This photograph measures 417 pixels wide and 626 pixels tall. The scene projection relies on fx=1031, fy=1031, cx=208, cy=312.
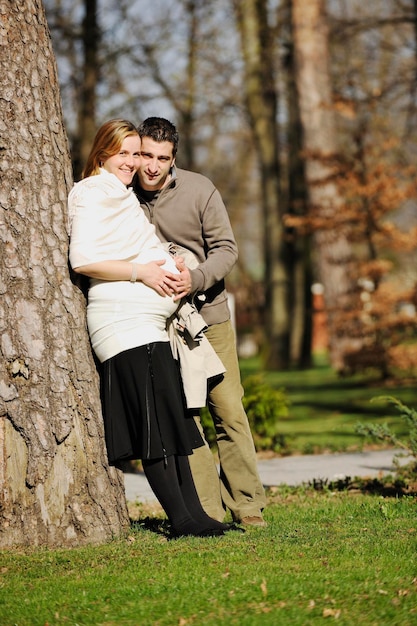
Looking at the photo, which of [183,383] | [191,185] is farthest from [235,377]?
[191,185]

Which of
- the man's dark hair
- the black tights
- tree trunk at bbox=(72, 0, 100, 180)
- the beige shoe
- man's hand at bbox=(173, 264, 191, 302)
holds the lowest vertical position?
the beige shoe

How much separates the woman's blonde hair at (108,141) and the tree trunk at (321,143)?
13509 millimetres

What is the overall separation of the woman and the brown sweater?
31 centimetres

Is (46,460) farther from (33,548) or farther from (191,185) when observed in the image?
(191,185)

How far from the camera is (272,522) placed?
19.8ft

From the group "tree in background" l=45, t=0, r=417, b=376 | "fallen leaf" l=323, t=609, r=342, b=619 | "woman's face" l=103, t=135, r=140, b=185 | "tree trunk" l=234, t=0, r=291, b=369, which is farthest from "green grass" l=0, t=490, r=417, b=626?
"tree trunk" l=234, t=0, r=291, b=369

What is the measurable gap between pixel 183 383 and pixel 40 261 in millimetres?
1003

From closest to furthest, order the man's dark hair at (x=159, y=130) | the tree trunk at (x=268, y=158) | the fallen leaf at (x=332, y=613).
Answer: the fallen leaf at (x=332, y=613), the man's dark hair at (x=159, y=130), the tree trunk at (x=268, y=158)

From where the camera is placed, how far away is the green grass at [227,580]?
413cm

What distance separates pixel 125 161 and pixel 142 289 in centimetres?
70

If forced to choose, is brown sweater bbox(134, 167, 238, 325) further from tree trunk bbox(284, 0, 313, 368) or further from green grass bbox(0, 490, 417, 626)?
tree trunk bbox(284, 0, 313, 368)

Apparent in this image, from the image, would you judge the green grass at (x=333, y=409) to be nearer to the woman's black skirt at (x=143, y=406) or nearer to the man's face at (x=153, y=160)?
the woman's black skirt at (x=143, y=406)

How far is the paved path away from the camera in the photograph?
805cm

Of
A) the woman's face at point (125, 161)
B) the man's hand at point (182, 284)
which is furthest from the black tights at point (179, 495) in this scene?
the woman's face at point (125, 161)
